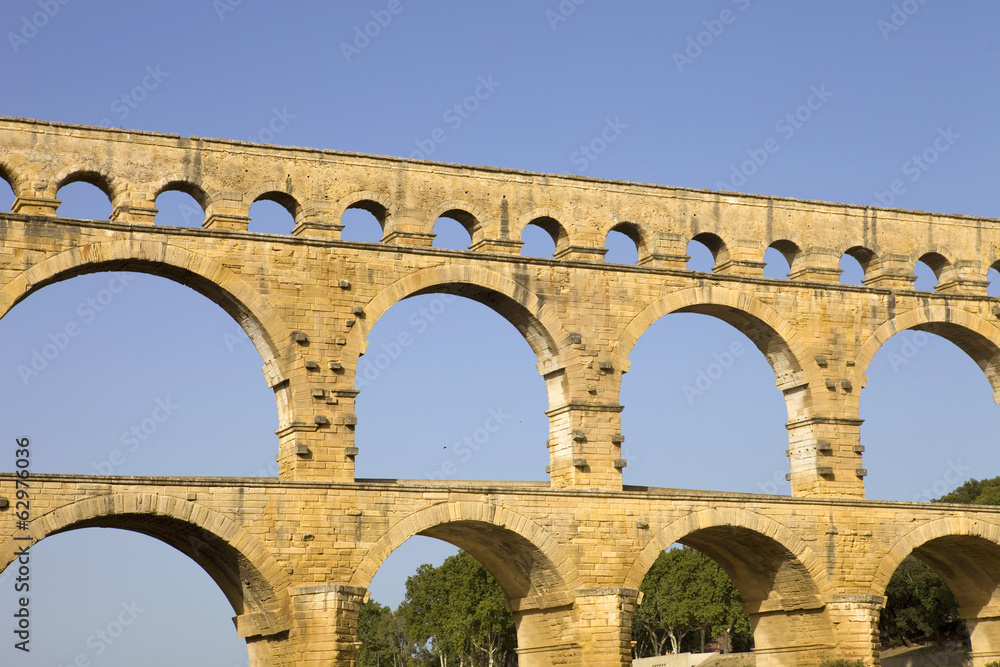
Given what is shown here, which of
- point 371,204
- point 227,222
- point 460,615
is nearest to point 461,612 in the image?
point 460,615

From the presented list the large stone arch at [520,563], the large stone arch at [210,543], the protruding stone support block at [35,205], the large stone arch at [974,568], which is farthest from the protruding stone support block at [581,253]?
the protruding stone support block at [35,205]

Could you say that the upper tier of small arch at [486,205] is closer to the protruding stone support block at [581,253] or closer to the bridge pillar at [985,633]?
the protruding stone support block at [581,253]

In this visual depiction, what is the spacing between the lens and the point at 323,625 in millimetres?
24938

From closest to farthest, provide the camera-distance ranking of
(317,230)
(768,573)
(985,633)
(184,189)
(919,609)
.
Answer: (184,189)
(317,230)
(768,573)
(985,633)
(919,609)

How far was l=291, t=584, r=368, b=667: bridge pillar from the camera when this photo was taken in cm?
2470

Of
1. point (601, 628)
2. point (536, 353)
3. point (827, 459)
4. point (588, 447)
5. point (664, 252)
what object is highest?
point (664, 252)

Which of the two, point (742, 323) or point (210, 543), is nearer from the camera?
point (210, 543)

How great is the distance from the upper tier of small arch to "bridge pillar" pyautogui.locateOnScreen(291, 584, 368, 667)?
21.9 feet

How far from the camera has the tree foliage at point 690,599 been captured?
59.0 m

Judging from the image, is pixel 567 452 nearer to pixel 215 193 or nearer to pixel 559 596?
pixel 559 596

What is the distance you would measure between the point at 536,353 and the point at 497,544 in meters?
3.90

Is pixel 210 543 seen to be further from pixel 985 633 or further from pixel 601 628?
pixel 985 633

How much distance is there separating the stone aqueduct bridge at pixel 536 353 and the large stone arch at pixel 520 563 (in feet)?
0.18

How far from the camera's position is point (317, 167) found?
89.2 ft
